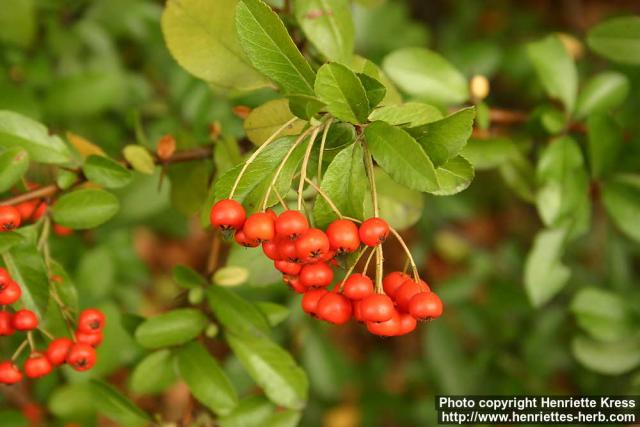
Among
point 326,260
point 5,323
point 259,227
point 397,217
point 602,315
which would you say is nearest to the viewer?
point 259,227

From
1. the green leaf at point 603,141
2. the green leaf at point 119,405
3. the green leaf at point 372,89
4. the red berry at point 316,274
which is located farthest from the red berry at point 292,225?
the green leaf at point 603,141

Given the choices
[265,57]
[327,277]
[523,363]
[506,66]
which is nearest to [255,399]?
[327,277]

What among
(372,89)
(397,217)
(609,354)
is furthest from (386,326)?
(609,354)

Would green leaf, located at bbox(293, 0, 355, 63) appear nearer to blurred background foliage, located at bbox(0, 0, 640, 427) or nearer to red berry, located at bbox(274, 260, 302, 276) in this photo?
blurred background foliage, located at bbox(0, 0, 640, 427)

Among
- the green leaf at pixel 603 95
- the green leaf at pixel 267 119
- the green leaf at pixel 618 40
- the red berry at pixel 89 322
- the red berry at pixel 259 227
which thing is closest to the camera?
the red berry at pixel 259 227

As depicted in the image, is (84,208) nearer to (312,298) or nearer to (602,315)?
(312,298)

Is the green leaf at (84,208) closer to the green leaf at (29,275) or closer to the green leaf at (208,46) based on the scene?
the green leaf at (29,275)
